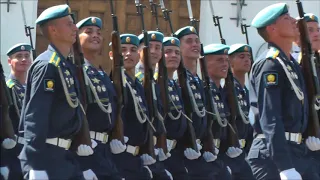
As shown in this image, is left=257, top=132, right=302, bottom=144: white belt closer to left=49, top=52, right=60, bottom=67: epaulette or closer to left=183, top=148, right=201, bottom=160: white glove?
left=49, top=52, right=60, bottom=67: epaulette

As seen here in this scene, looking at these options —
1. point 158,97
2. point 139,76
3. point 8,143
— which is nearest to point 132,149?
point 158,97

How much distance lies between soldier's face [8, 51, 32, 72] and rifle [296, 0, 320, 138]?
10.1 ft

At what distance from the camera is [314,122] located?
20.3ft

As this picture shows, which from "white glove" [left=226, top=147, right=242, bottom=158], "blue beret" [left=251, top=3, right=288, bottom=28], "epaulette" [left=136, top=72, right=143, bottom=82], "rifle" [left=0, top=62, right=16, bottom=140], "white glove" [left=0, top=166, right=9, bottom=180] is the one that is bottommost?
"white glove" [left=226, top=147, right=242, bottom=158]

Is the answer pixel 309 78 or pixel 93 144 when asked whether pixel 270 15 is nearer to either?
pixel 309 78

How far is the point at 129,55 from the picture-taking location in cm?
785

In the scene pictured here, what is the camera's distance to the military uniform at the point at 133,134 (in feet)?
24.0

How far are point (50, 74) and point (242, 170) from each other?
136 inches

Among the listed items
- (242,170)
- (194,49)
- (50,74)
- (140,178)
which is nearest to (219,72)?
(194,49)

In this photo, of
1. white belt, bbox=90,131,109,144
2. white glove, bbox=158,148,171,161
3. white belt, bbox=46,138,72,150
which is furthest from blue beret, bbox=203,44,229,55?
white belt, bbox=46,138,72,150

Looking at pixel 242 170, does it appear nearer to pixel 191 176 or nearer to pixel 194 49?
pixel 191 176

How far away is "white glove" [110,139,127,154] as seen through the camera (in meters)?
7.02

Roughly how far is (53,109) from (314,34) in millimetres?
3069

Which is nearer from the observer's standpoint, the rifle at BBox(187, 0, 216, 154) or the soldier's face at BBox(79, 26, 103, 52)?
the soldier's face at BBox(79, 26, 103, 52)
